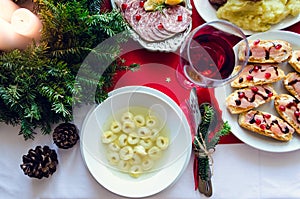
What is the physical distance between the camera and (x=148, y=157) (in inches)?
40.8

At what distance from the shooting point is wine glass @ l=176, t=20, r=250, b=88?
973 mm

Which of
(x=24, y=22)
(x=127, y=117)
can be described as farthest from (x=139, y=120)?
(x=24, y=22)

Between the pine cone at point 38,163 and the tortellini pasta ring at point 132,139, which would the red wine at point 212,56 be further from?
the pine cone at point 38,163

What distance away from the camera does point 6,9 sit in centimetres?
94

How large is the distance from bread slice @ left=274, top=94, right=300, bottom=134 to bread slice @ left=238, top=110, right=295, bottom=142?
13 millimetres

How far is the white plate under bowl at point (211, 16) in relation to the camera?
3.57 feet

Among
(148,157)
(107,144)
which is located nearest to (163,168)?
(148,157)

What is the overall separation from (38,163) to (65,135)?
9 centimetres

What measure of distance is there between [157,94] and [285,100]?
1.08 ft

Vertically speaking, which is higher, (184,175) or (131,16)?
(131,16)

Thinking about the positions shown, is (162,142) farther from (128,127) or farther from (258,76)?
(258,76)

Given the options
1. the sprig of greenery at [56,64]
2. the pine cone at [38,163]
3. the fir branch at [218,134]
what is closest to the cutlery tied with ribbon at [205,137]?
the fir branch at [218,134]

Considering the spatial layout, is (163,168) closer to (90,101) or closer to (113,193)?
(113,193)

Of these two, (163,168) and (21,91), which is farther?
(163,168)
